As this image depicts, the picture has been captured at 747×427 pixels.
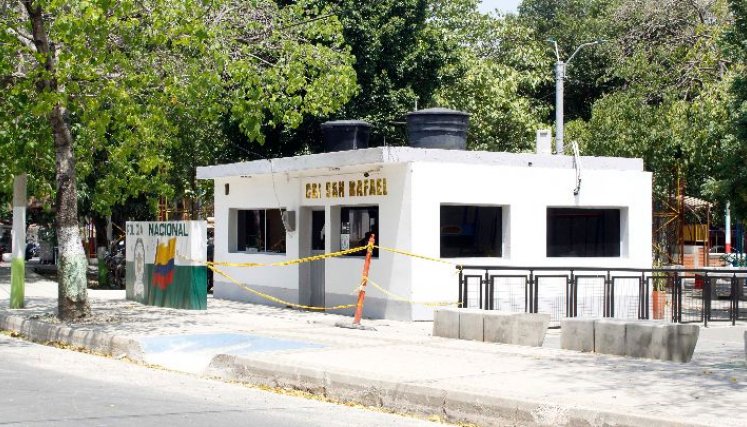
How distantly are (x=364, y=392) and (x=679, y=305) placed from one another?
31.4 feet

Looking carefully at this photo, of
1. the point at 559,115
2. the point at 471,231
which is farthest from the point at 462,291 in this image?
the point at 559,115

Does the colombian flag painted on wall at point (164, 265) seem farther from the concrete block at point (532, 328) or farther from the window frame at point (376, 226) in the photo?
the concrete block at point (532, 328)

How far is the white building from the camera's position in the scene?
19.4 m

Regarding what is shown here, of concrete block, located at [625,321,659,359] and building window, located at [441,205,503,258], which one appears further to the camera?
building window, located at [441,205,503,258]

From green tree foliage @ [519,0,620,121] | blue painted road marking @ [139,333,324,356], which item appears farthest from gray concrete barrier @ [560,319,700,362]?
green tree foliage @ [519,0,620,121]

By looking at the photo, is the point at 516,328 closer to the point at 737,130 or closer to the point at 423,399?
the point at 423,399

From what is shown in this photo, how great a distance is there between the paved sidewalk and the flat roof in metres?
3.03

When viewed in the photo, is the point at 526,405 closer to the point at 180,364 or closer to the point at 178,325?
the point at 180,364

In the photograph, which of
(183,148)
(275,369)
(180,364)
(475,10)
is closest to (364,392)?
(275,369)

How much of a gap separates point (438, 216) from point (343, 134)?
4185 mm

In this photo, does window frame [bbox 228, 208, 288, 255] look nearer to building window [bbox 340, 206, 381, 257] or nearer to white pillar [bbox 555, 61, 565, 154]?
building window [bbox 340, 206, 381, 257]

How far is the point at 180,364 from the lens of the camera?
→ 48.0 ft

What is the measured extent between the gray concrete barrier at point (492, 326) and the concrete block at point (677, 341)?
7.13 feet

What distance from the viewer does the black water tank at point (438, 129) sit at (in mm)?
21062
